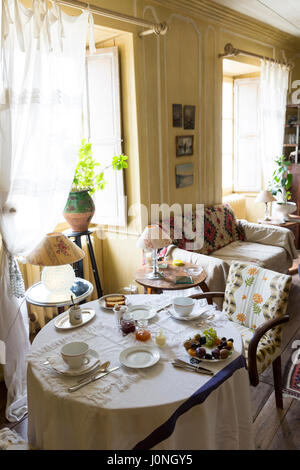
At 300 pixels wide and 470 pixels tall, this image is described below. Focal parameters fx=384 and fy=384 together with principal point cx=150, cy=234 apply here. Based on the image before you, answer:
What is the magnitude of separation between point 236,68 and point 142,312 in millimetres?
4089

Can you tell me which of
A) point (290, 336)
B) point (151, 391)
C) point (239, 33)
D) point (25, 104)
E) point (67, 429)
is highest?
point (239, 33)

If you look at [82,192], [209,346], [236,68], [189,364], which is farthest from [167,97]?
[189,364]

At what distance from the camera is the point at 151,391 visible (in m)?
1.47

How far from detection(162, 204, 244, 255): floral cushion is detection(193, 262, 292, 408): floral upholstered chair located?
3.88ft

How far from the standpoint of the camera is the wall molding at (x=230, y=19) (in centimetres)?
362

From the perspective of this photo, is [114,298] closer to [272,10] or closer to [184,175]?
[184,175]

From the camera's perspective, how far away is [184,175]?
156 inches

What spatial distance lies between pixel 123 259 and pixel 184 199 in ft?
3.03

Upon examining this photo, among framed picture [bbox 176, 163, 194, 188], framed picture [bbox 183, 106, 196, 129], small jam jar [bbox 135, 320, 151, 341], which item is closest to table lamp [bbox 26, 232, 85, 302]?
small jam jar [bbox 135, 320, 151, 341]

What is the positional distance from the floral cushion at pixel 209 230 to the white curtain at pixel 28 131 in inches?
52.7

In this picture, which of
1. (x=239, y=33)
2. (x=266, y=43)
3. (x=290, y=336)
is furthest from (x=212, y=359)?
(x=266, y=43)

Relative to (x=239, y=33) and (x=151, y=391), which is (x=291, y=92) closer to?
(x=239, y=33)

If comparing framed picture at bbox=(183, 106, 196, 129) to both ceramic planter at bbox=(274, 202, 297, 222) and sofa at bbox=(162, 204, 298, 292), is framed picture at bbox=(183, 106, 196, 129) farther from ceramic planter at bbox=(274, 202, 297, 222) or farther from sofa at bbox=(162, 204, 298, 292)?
ceramic planter at bbox=(274, 202, 297, 222)

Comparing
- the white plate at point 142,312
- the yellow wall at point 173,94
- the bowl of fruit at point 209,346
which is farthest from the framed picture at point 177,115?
the bowl of fruit at point 209,346
